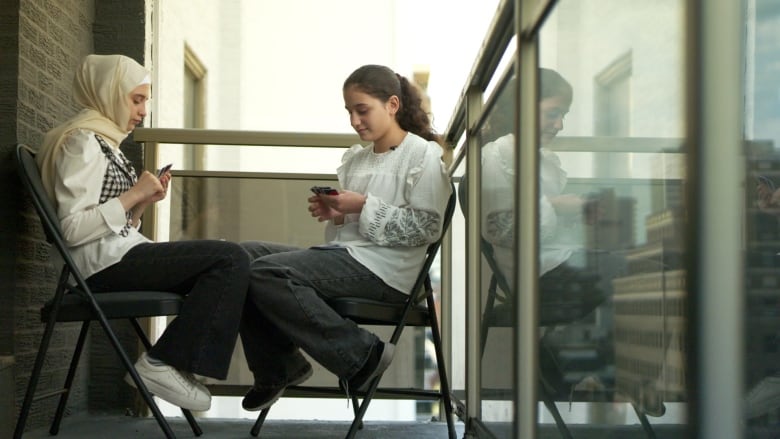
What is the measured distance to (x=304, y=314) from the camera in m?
2.45

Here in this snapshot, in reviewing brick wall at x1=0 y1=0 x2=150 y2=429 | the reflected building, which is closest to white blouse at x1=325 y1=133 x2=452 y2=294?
brick wall at x1=0 y1=0 x2=150 y2=429

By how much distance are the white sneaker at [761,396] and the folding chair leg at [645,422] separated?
18cm

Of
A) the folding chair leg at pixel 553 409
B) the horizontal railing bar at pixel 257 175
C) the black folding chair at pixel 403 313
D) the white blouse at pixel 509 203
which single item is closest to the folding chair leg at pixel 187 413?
the black folding chair at pixel 403 313

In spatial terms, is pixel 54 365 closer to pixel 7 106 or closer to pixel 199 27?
pixel 7 106

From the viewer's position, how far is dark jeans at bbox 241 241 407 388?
8.05 feet

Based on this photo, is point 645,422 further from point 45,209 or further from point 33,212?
point 33,212

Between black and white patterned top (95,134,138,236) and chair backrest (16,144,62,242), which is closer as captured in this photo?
chair backrest (16,144,62,242)

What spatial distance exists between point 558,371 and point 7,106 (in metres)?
2.07

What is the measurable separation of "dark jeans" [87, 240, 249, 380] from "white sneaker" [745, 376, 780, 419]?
1.89 meters

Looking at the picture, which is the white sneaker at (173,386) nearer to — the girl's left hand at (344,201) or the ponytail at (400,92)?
the girl's left hand at (344,201)

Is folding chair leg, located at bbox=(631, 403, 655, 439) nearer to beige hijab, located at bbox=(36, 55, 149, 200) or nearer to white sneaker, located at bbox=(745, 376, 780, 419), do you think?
white sneaker, located at bbox=(745, 376, 780, 419)

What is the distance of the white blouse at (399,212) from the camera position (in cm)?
261

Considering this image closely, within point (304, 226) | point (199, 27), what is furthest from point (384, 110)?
point (199, 27)

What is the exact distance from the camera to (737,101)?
73cm
